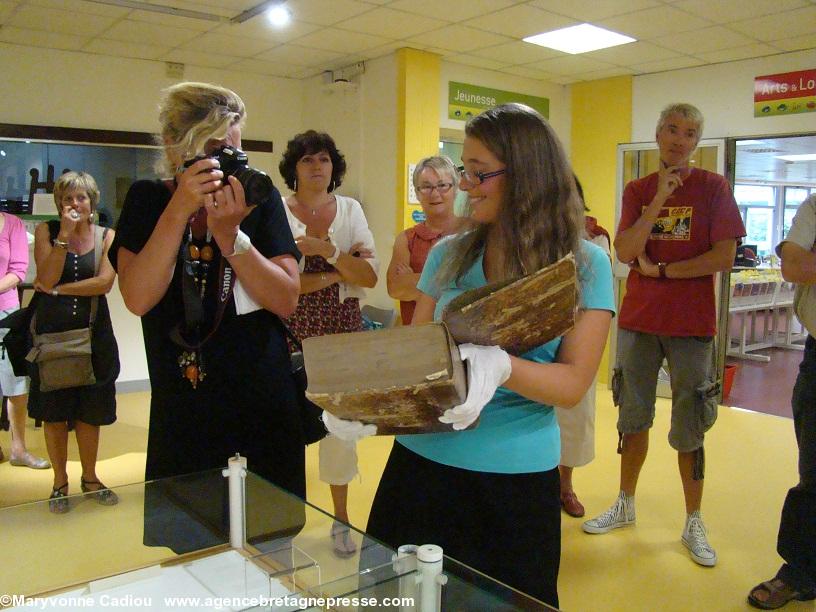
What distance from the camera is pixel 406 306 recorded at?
2973 mm

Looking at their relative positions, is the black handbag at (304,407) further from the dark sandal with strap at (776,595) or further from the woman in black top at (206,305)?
the dark sandal with strap at (776,595)

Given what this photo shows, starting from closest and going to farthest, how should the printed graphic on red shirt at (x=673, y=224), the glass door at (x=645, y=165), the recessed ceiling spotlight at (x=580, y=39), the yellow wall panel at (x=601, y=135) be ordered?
the printed graphic on red shirt at (x=673, y=224) < the recessed ceiling spotlight at (x=580, y=39) < the glass door at (x=645, y=165) < the yellow wall panel at (x=601, y=135)

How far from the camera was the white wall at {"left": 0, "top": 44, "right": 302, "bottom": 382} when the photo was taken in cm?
521

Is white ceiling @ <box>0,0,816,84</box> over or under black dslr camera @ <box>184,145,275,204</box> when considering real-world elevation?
over

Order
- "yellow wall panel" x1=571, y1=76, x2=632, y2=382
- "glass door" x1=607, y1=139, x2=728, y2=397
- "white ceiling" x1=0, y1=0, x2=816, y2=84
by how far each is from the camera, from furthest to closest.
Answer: "yellow wall panel" x1=571, y1=76, x2=632, y2=382 → "glass door" x1=607, y1=139, x2=728, y2=397 → "white ceiling" x1=0, y1=0, x2=816, y2=84

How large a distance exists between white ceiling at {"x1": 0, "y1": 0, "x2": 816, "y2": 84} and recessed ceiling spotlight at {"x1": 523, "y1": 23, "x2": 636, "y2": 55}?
0.11 m

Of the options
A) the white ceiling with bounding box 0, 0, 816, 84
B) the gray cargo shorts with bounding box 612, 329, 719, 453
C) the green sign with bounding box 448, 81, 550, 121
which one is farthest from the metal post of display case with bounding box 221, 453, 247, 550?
the green sign with bounding box 448, 81, 550, 121

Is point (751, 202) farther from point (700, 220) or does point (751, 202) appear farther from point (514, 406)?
point (514, 406)

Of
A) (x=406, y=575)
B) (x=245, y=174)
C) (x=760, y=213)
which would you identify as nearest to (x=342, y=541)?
(x=406, y=575)

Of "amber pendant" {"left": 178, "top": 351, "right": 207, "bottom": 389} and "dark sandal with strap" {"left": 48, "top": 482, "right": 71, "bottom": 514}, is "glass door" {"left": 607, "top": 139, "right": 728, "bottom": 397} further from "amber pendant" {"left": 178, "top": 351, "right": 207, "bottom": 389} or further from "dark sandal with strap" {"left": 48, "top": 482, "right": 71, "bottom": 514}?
"dark sandal with strap" {"left": 48, "top": 482, "right": 71, "bottom": 514}

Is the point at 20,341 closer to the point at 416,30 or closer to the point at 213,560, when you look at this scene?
the point at 213,560

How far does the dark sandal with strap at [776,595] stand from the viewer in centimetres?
244

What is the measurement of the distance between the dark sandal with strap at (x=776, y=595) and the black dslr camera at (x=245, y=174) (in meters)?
2.25

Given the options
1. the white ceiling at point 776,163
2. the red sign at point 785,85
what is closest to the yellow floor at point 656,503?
the red sign at point 785,85
